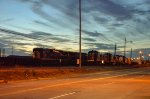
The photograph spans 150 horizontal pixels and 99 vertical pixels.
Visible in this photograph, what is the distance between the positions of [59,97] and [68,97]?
45 centimetres

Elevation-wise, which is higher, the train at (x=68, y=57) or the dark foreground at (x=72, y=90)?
the train at (x=68, y=57)

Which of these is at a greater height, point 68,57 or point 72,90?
point 68,57

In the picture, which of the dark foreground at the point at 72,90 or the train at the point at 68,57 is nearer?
the dark foreground at the point at 72,90

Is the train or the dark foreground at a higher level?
the train

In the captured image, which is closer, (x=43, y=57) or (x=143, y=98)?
(x=143, y=98)

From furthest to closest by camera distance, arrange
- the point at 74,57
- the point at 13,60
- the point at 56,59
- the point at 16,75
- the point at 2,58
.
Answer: the point at 74,57 < the point at 56,59 < the point at 13,60 < the point at 2,58 < the point at 16,75

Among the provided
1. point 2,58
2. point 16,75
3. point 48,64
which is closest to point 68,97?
point 16,75

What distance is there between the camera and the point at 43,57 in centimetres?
8538

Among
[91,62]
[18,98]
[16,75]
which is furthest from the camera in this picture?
[91,62]

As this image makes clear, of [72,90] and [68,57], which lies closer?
[72,90]

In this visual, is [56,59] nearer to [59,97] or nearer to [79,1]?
[79,1]

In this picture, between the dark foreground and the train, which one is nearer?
the dark foreground

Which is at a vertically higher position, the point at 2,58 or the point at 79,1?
the point at 79,1

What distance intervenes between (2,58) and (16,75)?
31.5 metres
